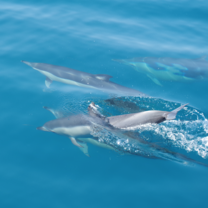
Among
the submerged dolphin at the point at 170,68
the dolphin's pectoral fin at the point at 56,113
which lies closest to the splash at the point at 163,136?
the dolphin's pectoral fin at the point at 56,113

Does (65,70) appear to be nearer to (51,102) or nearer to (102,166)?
(51,102)

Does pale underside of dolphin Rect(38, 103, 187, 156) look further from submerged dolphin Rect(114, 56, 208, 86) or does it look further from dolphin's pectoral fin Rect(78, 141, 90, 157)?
submerged dolphin Rect(114, 56, 208, 86)

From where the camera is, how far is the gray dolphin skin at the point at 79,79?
9.13m

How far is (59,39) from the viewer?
1252 cm

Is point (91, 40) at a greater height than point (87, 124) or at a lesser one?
greater

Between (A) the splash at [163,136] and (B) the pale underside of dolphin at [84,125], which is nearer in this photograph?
(A) the splash at [163,136]

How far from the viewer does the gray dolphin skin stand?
9.13 m

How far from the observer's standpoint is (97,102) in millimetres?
8539

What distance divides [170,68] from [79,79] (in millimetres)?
4080

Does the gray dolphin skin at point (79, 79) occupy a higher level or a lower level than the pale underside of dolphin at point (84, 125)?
higher

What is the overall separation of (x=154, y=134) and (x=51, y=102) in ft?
12.9

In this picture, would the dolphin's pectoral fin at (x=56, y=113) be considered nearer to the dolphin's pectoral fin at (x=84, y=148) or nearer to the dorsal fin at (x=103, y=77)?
the dolphin's pectoral fin at (x=84, y=148)

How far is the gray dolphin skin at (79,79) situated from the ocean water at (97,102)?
31 cm

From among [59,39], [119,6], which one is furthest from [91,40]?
[119,6]
